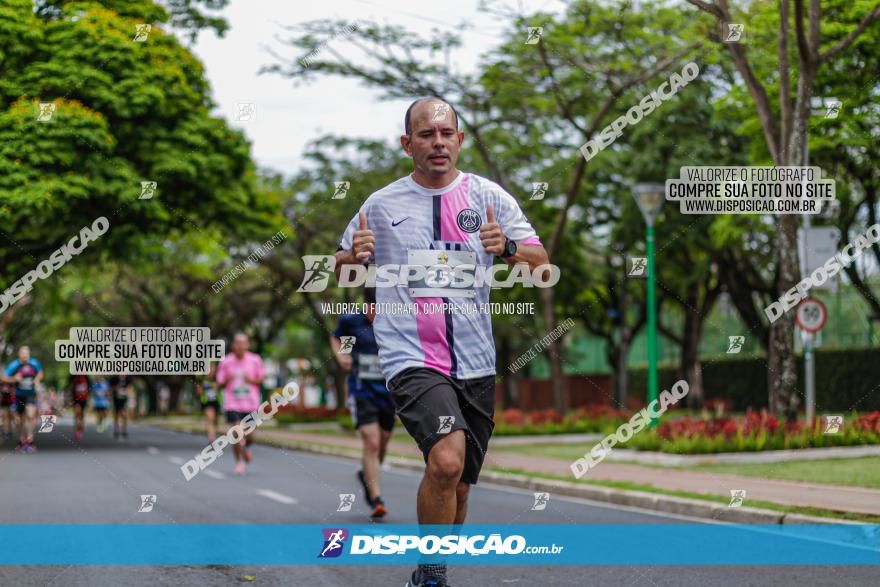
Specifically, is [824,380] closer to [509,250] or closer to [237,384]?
[237,384]

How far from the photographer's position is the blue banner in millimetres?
7199

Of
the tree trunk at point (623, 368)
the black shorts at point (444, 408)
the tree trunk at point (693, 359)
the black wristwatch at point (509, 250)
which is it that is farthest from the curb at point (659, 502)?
the tree trunk at point (693, 359)

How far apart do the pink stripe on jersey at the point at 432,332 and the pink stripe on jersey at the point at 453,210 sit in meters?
0.29

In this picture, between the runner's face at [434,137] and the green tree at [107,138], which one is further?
the green tree at [107,138]

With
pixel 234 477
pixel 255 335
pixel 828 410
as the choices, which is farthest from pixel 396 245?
pixel 255 335

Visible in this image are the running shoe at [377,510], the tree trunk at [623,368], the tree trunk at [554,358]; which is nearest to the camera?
the running shoe at [377,510]

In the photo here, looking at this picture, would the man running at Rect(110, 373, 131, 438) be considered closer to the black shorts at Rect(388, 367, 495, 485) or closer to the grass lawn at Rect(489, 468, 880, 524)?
the grass lawn at Rect(489, 468, 880, 524)

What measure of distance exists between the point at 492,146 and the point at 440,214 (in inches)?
842

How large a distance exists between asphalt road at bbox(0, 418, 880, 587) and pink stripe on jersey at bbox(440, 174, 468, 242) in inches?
85.6

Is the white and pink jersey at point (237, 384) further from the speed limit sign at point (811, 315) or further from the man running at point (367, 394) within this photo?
the speed limit sign at point (811, 315)

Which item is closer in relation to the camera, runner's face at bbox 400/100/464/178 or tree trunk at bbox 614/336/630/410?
runner's face at bbox 400/100/464/178

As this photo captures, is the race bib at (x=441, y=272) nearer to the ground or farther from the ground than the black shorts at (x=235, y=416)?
farther from the ground

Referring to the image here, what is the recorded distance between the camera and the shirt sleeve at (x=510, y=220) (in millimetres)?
5160

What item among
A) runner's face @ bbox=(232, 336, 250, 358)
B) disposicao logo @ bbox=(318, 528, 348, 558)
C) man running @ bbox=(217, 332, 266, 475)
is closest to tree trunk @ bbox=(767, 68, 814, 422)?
man running @ bbox=(217, 332, 266, 475)
